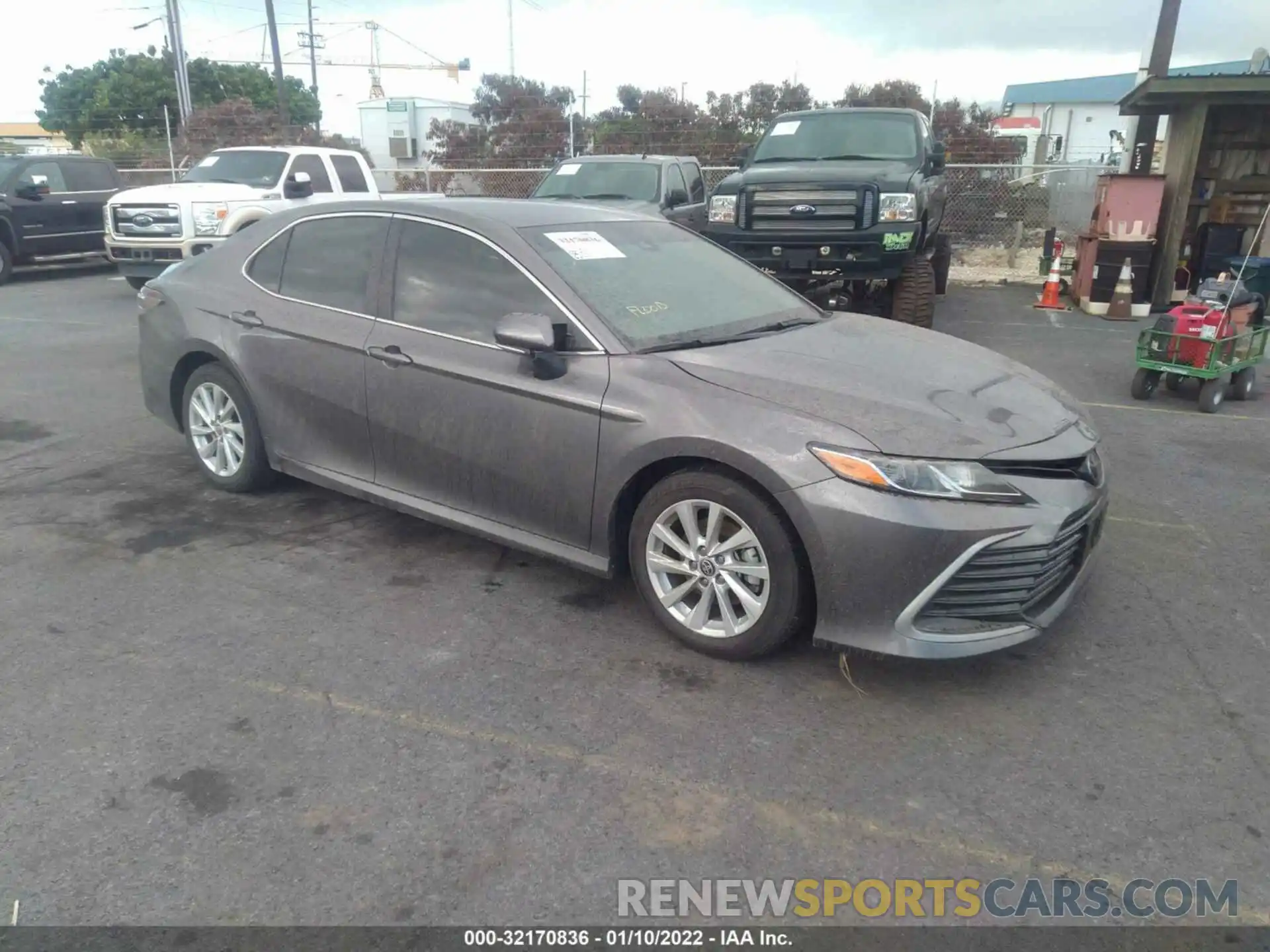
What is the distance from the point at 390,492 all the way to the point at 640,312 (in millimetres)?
1436

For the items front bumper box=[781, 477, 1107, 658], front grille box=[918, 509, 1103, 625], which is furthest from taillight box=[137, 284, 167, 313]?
front grille box=[918, 509, 1103, 625]

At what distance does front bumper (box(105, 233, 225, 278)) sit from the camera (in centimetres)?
1188

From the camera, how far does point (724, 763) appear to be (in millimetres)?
3039

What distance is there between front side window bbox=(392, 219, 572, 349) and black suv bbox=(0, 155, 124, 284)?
1320cm

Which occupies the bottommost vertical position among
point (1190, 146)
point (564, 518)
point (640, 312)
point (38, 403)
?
point (38, 403)

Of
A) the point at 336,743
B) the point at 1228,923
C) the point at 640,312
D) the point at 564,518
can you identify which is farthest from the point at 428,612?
the point at 1228,923

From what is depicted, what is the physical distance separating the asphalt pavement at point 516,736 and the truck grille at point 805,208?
15.2ft

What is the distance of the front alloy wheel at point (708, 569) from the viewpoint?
11.5ft

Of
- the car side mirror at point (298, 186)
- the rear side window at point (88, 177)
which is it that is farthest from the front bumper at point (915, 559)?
the rear side window at point (88, 177)

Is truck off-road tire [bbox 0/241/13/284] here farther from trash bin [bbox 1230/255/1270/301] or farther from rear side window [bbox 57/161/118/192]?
trash bin [bbox 1230/255/1270/301]

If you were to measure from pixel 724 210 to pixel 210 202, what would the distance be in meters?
6.76

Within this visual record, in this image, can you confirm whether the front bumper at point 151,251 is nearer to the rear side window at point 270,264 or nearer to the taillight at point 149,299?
the taillight at point 149,299

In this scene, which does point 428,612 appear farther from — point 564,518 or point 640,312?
point 640,312

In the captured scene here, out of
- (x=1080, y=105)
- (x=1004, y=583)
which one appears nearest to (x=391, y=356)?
(x=1004, y=583)
